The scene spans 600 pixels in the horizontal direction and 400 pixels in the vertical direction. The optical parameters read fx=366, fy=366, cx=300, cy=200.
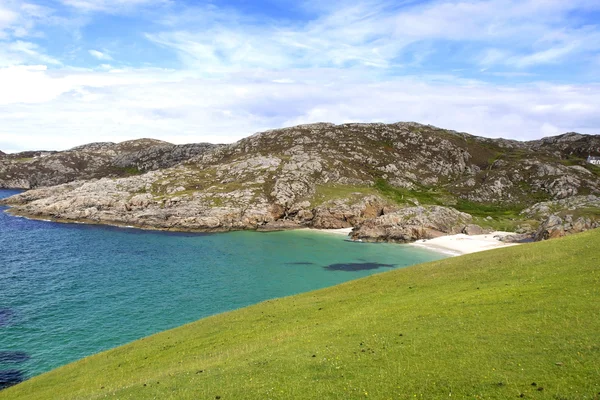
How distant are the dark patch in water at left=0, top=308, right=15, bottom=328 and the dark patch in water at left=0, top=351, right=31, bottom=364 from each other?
1039 cm

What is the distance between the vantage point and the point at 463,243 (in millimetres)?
118000

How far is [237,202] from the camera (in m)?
163

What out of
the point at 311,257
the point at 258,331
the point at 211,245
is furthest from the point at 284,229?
the point at 258,331

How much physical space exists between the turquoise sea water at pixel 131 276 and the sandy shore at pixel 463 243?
26.7 ft

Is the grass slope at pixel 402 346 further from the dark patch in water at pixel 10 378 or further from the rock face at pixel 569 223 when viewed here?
the rock face at pixel 569 223

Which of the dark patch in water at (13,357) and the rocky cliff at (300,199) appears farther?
the rocky cliff at (300,199)

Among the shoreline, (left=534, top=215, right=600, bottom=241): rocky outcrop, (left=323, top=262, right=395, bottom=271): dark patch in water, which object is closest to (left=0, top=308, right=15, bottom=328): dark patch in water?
(left=323, top=262, right=395, bottom=271): dark patch in water

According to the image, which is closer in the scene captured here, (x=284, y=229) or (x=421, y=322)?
(x=421, y=322)

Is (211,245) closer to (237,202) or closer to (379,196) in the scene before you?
(237,202)

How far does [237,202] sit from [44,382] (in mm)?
129260

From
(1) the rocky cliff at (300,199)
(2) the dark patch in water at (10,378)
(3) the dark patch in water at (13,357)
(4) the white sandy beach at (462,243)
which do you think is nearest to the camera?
(2) the dark patch in water at (10,378)

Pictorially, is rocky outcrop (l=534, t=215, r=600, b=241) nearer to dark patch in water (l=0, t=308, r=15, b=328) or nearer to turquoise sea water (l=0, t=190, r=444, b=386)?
turquoise sea water (l=0, t=190, r=444, b=386)

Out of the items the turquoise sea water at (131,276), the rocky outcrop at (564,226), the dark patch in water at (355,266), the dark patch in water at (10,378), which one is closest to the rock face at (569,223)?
the rocky outcrop at (564,226)

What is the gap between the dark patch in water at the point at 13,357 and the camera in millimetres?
43438
